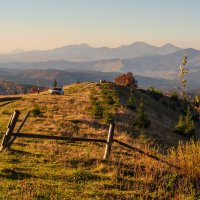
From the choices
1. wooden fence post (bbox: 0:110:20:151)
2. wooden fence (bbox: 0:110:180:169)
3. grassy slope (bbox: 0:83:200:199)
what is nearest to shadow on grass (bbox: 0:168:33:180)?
grassy slope (bbox: 0:83:200:199)

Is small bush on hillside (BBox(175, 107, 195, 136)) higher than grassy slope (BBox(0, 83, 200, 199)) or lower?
lower

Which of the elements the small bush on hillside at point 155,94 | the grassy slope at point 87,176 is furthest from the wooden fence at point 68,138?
the small bush on hillside at point 155,94

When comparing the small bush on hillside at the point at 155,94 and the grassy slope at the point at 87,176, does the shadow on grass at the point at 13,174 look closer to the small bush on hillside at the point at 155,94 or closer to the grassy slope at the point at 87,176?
the grassy slope at the point at 87,176

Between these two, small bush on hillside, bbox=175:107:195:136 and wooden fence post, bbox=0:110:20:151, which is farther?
small bush on hillside, bbox=175:107:195:136

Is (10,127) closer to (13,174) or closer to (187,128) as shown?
(13,174)

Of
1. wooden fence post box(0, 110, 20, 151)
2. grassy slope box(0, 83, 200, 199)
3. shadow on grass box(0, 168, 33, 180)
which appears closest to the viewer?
grassy slope box(0, 83, 200, 199)

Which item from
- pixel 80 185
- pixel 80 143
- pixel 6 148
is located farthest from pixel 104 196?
pixel 80 143

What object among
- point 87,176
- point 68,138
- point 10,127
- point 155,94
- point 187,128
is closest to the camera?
point 87,176

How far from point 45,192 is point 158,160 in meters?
6.22

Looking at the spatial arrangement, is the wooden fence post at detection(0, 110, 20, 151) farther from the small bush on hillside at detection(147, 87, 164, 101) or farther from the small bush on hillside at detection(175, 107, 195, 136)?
the small bush on hillside at detection(147, 87, 164, 101)

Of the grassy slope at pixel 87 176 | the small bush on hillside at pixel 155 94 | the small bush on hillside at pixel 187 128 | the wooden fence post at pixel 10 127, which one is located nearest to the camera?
the grassy slope at pixel 87 176

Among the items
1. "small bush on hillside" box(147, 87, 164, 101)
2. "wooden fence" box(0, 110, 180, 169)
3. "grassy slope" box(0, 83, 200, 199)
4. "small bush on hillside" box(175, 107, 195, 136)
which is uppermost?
"wooden fence" box(0, 110, 180, 169)

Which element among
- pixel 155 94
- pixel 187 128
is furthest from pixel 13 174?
pixel 155 94

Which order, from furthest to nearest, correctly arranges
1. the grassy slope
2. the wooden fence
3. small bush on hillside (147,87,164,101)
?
small bush on hillside (147,87,164,101) < the wooden fence < the grassy slope
